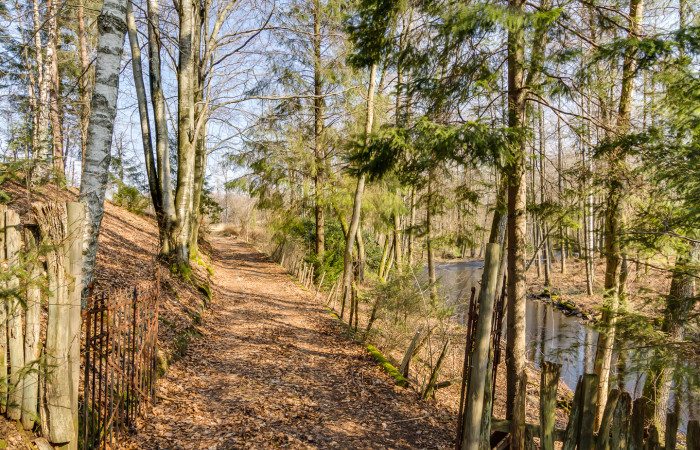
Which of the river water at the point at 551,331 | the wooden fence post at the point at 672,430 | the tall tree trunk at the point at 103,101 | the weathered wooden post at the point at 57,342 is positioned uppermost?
the tall tree trunk at the point at 103,101

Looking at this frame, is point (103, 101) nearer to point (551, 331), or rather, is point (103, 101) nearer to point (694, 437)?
point (694, 437)

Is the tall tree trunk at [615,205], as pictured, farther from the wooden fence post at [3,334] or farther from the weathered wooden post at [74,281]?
the wooden fence post at [3,334]

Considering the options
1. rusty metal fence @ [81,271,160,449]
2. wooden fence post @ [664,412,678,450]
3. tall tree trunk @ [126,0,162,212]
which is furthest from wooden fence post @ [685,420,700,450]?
tall tree trunk @ [126,0,162,212]

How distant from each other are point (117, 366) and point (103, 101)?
2.87 m

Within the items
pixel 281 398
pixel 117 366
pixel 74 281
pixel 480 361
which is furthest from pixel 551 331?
pixel 74 281

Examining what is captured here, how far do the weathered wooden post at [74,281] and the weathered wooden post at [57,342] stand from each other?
0.10ft

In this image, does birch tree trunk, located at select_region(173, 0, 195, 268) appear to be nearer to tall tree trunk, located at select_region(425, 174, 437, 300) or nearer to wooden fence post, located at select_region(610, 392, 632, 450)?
tall tree trunk, located at select_region(425, 174, 437, 300)

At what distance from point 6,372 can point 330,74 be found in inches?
451

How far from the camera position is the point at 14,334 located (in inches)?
98.3

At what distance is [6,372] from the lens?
8.14 feet

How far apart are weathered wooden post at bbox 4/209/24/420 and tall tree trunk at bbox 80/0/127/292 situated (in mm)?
1845

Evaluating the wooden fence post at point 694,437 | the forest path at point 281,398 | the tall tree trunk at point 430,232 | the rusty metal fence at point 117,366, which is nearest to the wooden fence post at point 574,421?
the wooden fence post at point 694,437

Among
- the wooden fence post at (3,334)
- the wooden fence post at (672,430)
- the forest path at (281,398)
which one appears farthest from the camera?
the forest path at (281,398)

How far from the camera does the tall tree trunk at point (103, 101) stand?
4203 millimetres
